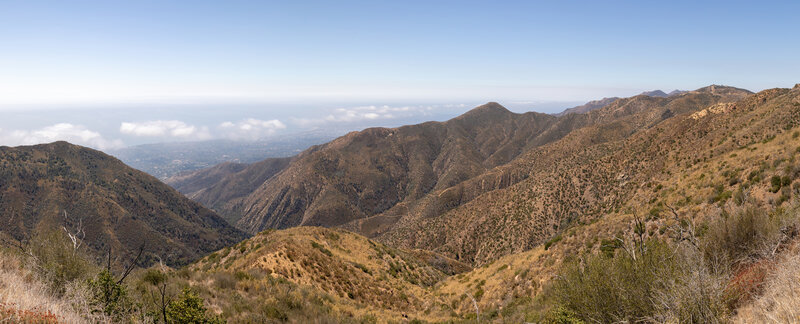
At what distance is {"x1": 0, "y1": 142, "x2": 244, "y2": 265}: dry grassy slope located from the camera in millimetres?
85688

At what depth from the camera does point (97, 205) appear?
9544 centimetres

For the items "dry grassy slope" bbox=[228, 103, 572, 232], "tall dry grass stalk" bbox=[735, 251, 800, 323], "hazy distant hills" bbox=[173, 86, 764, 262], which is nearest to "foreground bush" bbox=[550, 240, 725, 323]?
"tall dry grass stalk" bbox=[735, 251, 800, 323]

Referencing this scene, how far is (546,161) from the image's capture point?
3430 inches

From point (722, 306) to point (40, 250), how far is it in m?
19.8

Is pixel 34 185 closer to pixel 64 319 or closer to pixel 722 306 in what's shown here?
pixel 64 319

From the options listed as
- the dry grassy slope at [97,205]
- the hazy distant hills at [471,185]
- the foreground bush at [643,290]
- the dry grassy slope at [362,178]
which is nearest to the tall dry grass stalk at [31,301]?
the foreground bush at [643,290]

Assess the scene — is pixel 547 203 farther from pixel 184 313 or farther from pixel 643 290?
pixel 184 313

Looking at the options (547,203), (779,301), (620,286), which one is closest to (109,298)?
(620,286)

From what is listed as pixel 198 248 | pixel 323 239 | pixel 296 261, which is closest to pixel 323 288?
pixel 296 261

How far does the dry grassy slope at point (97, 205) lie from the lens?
8569cm

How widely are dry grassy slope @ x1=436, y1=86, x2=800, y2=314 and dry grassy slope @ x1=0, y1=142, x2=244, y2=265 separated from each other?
9851 cm

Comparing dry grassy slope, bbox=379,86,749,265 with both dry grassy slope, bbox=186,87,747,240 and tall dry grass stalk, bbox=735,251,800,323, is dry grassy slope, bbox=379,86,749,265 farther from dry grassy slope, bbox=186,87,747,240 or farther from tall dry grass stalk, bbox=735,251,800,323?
dry grassy slope, bbox=186,87,747,240

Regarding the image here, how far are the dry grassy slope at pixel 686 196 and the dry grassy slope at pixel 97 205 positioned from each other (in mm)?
98510

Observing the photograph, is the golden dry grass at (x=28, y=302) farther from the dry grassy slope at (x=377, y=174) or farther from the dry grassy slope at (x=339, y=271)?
the dry grassy slope at (x=377, y=174)
